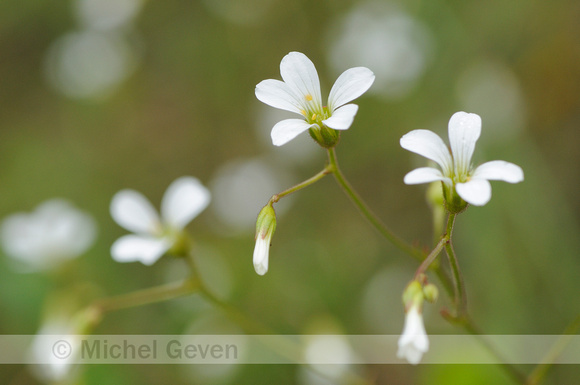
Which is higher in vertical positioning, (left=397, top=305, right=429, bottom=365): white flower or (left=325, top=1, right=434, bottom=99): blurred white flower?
(left=325, top=1, right=434, bottom=99): blurred white flower

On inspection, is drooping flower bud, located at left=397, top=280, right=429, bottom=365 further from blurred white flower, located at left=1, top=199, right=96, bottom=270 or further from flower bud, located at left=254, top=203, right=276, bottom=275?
blurred white flower, located at left=1, top=199, right=96, bottom=270

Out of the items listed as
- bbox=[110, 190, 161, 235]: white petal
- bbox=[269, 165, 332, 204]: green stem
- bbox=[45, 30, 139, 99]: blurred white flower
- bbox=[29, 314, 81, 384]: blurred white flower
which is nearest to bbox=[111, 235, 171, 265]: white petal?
bbox=[110, 190, 161, 235]: white petal

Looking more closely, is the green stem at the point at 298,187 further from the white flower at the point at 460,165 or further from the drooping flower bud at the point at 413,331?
the drooping flower bud at the point at 413,331

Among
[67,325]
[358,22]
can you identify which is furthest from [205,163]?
[67,325]

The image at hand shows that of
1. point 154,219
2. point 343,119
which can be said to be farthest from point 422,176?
point 154,219

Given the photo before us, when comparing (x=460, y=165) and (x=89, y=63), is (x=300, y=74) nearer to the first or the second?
(x=460, y=165)

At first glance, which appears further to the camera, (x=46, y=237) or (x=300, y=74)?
(x=46, y=237)

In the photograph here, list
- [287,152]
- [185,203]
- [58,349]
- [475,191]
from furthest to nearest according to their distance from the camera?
[287,152] → [58,349] → [185,203] → [475,191]

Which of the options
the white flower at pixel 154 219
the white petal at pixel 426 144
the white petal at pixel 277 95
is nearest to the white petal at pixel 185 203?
the white flower at pixel 154 219
